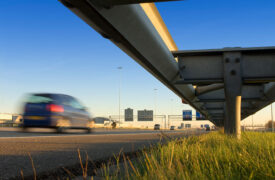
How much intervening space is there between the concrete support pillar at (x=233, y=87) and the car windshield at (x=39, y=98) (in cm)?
891

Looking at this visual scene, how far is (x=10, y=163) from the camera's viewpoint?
16.4 ft

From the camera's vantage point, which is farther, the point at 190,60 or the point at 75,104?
the point at 75,104

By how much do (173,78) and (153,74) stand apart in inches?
45.0

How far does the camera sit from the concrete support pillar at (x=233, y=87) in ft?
30.5

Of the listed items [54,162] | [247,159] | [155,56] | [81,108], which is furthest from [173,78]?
[81,108]

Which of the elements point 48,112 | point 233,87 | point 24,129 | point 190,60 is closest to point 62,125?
point 48,112

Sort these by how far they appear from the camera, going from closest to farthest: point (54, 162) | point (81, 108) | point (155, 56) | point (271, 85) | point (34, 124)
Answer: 1. point (54, 162)
2. point (155, 56)
3. point (271, 85)
4. point (34, 124)
5. point (81, 108)

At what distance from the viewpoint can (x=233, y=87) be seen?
9.32 m

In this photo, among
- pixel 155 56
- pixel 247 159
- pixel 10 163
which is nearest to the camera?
pixel 247 159

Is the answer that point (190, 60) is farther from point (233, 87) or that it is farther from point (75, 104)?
point (75, 104)

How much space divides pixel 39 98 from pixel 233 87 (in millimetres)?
9693

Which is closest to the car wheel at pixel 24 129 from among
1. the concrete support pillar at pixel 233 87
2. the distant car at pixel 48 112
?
the distant car at pixel 48 112

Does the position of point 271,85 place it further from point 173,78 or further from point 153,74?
point 153,74

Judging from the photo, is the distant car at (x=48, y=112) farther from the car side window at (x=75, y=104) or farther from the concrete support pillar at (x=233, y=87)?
A: the concrete support pillar at (x=233, y=87)
